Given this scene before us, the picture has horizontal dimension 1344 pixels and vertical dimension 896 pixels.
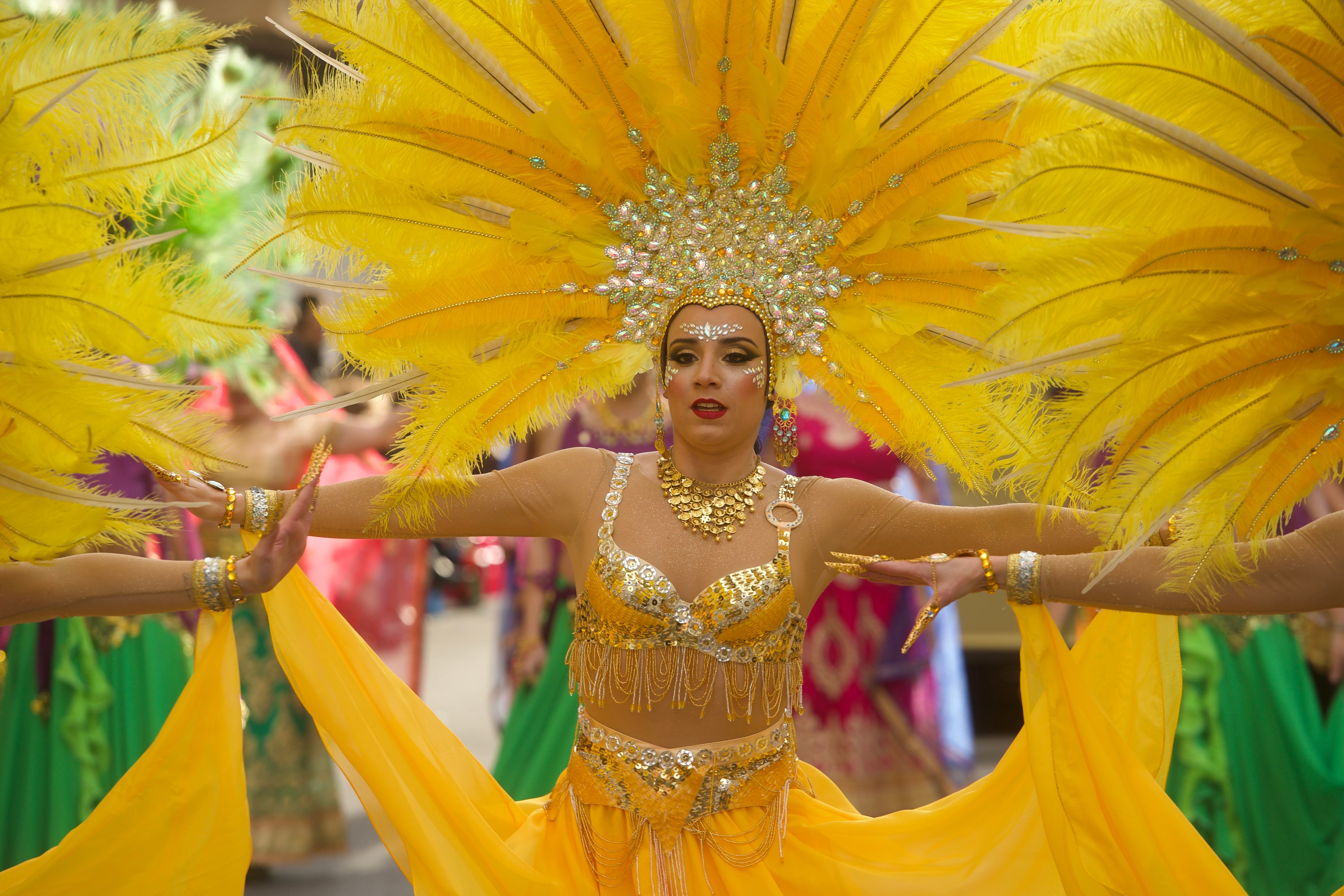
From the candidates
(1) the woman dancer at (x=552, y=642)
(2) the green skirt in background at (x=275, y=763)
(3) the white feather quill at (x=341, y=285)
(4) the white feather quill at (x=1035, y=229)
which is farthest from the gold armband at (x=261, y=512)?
(2) the green skirt in background at (x=275, y=763)

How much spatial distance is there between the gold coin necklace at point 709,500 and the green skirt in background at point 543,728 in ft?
6.15

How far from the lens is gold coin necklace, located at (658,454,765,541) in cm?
262

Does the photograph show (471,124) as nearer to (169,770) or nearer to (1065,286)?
(1065,286)

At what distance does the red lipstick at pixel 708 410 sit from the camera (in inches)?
101

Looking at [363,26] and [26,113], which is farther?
[363,26]

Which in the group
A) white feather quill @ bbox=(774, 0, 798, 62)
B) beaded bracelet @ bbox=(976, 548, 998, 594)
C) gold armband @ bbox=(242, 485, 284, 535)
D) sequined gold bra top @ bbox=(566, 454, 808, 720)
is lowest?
sequined gold bra top @ bbox=(566, 454, 808, 720)

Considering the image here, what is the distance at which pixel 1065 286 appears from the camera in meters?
2.17

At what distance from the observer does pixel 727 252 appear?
8.66 feet

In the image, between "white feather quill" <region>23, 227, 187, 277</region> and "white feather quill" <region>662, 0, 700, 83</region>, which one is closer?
"white feather quill" <region>23, 227, 187, 277</region>

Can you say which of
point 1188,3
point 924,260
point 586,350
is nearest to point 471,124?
point 586,350

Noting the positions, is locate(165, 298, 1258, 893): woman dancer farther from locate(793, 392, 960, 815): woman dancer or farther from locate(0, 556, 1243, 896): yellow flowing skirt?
locate(793, 392, 960, 815): woman dancer

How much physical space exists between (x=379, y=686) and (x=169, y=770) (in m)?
0.45

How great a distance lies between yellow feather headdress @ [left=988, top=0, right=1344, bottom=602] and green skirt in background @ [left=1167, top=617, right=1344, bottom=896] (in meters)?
2.67

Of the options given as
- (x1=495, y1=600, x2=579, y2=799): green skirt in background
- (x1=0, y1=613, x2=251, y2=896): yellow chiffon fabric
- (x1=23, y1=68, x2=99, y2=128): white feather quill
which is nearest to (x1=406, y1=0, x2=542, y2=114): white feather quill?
(x1=23, y1=68, x2=99, y2=128): white feather quill
